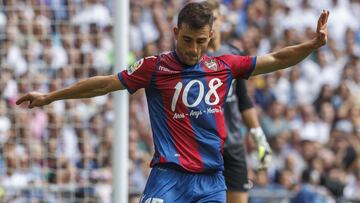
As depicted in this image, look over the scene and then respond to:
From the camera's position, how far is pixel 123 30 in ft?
31.2

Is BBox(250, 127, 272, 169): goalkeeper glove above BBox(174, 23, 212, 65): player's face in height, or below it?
below

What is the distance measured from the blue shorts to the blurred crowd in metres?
4.32

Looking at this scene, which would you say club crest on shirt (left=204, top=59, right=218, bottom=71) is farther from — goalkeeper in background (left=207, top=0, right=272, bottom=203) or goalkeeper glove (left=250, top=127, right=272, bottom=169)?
goalkeeper glove (left=250, top=127, right=272, bottom=169)

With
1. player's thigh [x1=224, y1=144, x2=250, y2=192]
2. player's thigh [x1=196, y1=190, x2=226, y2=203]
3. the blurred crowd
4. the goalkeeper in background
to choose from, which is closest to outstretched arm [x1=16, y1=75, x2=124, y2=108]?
player's thigh [x1=196, y1=190, x2=226, y2=203]

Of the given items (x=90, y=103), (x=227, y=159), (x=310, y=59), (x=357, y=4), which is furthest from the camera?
(x=357, y=4)

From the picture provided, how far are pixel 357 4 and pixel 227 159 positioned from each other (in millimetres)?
10688

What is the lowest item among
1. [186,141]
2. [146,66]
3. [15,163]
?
[15,163]

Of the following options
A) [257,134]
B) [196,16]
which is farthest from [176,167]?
[257,134]

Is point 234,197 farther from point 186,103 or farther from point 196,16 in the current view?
point 196,16

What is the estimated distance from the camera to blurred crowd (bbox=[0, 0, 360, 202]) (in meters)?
12.1

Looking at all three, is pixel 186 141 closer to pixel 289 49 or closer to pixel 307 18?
pixel 289 49

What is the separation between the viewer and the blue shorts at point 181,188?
6.61 metres

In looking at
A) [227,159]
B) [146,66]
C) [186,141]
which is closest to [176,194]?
[186,141]

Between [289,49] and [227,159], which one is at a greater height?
[289,49]
